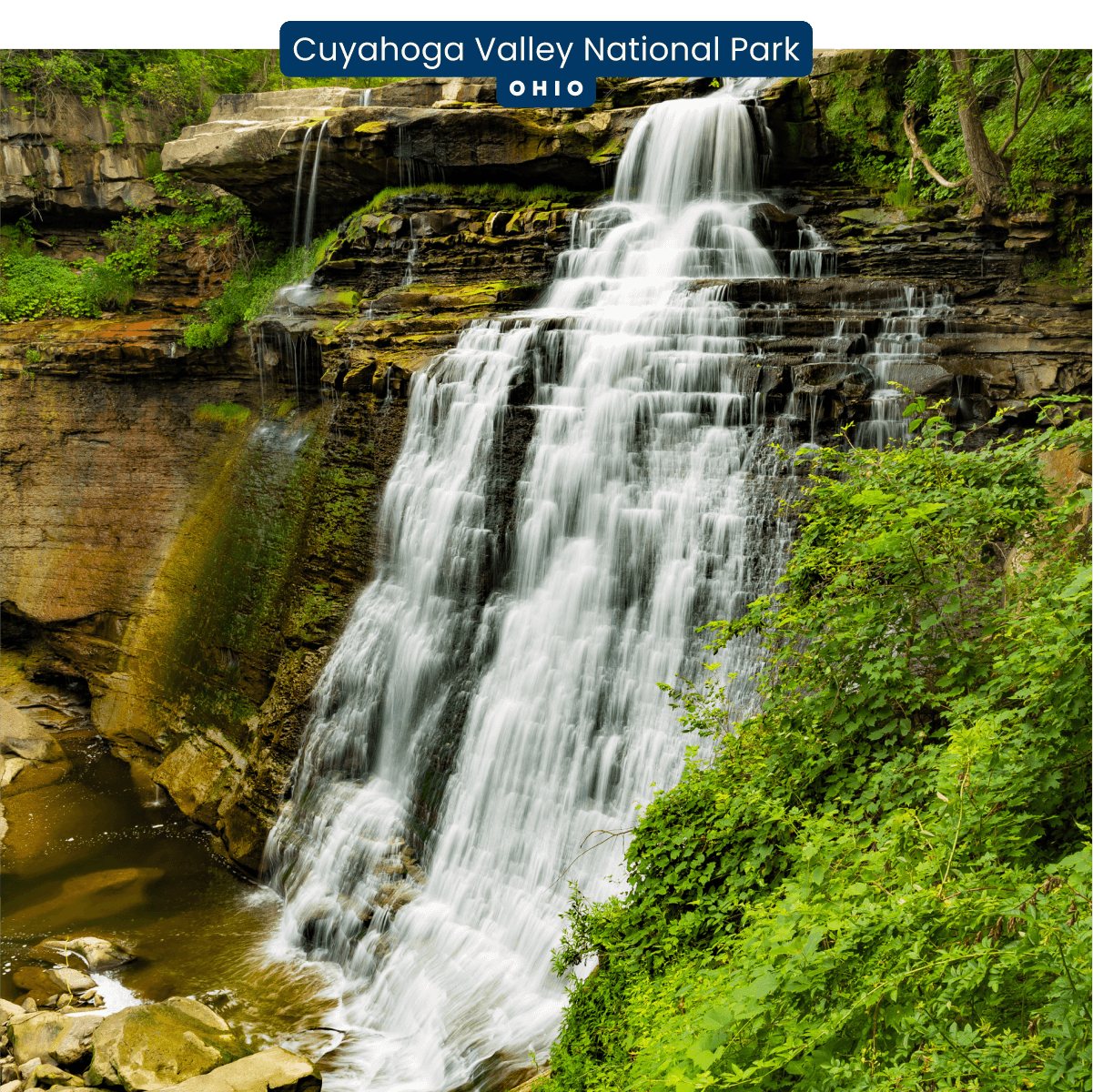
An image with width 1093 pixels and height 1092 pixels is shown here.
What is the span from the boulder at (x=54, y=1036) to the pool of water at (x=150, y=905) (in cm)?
76

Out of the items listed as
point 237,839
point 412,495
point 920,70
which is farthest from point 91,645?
point 920,70

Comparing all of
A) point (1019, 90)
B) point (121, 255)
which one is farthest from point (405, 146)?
point (1019, 90)

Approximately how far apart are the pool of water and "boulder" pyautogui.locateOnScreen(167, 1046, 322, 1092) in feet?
1.76

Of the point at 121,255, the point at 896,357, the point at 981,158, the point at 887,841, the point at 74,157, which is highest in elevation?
the point at 74,157

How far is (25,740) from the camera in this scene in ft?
45.1

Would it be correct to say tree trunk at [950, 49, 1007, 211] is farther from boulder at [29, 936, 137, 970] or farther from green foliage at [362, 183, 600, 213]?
boulder at [29, 936, 137, 970]

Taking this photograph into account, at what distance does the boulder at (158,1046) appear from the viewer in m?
6.89

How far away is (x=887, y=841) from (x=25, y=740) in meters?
14.3

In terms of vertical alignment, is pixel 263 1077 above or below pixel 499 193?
below

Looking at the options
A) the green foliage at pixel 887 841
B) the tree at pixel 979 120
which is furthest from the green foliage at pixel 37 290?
the green foliage at pixel 887 841

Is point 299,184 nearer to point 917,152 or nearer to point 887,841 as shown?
point 917,152

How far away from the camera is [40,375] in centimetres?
1593

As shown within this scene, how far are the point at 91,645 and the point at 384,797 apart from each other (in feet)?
28.5

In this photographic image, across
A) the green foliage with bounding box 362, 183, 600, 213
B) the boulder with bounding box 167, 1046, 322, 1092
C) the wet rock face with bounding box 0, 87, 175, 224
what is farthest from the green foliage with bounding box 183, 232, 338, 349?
the boulder with bounding box 167, 1046, 322, 1092
